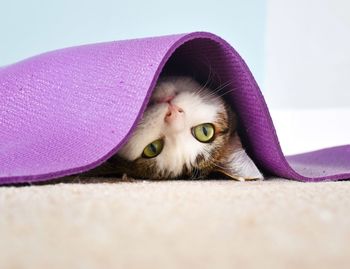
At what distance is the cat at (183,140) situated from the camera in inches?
48.0

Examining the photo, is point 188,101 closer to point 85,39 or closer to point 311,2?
point 85,39

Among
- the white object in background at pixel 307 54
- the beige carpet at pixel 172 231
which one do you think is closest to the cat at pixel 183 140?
the beige carpet at pixel 172 231

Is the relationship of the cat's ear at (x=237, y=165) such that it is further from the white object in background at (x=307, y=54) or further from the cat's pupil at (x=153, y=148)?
the white object in background at (x=307, y=54)

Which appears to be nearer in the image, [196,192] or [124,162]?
[196,192]

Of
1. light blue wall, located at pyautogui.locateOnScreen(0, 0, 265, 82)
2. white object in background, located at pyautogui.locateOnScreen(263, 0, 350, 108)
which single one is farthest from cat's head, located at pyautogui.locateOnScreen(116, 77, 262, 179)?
white object in background, located at pyautogui.locateOnScreen(263, 0, 350, 108)

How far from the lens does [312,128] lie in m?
2.37

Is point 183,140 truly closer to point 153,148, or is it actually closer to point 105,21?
point 153,148

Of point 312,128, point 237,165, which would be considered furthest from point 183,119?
point 312,128

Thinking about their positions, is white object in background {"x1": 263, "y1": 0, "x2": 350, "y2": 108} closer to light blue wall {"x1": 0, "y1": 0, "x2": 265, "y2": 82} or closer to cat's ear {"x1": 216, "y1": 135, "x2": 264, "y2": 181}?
light blue wall {"x1": 0, "y1": 0, "x2": 265, "y2": 82}

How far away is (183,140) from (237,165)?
0.55 feet

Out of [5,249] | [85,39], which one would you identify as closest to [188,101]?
[5,249]

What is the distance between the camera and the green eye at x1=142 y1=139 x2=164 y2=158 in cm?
124

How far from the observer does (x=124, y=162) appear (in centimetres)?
124

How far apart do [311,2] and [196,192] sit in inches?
73.5
